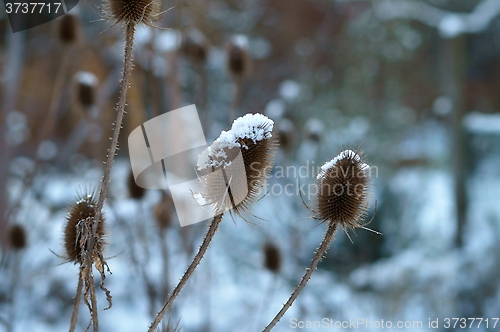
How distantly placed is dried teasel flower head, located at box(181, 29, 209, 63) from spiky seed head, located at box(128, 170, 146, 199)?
817mm

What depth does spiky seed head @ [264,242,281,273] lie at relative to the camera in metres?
2.50

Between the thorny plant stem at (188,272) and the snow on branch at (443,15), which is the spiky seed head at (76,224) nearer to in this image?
the thorny plant stem at (188,272)

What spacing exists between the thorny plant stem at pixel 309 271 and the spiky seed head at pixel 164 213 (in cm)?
135

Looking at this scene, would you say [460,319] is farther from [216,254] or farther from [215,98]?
[215,98]

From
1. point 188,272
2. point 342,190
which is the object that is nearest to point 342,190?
point 342,190

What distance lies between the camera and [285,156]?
3.33m

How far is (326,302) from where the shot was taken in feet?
12.9

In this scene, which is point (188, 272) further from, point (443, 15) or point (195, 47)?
point (443, 15)

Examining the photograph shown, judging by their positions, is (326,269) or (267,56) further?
(267,56)

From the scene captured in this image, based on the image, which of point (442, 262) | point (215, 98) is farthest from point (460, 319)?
point (215, 98)

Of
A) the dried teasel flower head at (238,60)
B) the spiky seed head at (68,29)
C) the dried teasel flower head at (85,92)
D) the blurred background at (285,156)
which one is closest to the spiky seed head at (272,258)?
the blurred background at (285,156)

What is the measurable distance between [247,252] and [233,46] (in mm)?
2882

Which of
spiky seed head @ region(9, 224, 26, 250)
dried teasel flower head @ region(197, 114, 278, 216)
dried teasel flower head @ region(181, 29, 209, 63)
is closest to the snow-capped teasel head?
dried teasel flower head @ region(197, 114, 278, 216)

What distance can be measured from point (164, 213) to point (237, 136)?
1.55m
